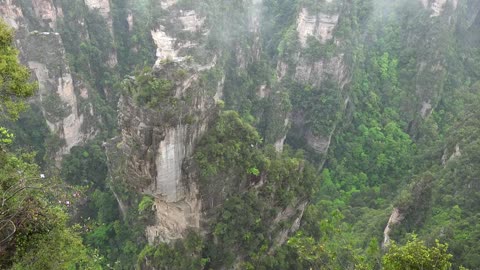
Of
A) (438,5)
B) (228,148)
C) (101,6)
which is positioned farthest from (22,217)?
(438,5)

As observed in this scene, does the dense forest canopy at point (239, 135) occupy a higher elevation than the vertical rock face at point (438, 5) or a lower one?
lower

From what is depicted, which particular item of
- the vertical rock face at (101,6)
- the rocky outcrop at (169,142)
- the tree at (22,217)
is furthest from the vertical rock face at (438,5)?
the tree at (22,217)

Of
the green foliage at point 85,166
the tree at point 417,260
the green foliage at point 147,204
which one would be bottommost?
the green foliage at point 85,166

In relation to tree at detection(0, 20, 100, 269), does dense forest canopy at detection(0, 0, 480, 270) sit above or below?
below

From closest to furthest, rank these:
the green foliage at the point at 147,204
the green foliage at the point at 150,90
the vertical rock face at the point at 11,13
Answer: the green foliage at the point at 150,90
the green foliage at the point at 147,204
the vertical rock face at the point at 11,13

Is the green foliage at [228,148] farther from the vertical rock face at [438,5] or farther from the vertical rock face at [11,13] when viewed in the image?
the vertical rock face at [438,5]

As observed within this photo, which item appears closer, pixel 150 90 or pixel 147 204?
pixel 150 90

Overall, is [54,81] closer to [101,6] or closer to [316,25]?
[101,6]

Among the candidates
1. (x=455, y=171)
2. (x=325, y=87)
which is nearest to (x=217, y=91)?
(x=325, y=87)

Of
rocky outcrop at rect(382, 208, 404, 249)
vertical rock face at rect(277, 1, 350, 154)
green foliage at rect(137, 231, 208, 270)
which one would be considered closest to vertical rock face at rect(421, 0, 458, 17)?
vertical rock face at rect(277, 1, 350, 154)

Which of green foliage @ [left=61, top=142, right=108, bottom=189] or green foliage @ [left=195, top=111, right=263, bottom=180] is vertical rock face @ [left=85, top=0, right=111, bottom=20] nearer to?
green foliage @ [left=61, top=142, right=108, bottom=189]

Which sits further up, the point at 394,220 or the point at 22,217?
the point at 22,217
